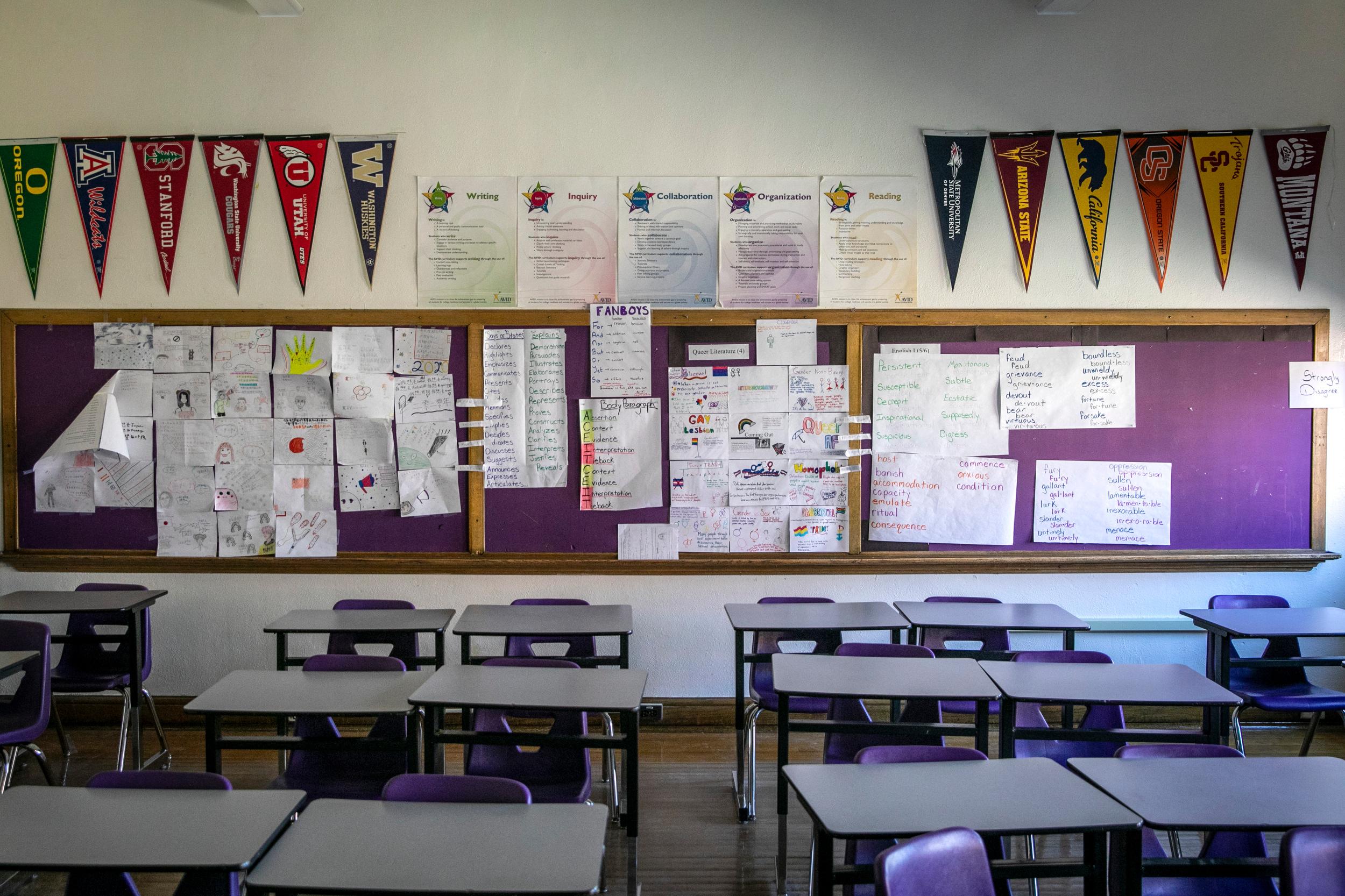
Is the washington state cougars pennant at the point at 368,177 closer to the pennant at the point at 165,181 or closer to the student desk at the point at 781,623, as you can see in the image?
the pennant at the point at 165,181

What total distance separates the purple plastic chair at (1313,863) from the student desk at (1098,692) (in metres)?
0.90

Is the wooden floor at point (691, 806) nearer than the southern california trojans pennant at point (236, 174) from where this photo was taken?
Yes

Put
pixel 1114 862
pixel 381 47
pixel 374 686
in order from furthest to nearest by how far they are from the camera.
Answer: pixel 381 47, pixel 374 686, pixel 1114 862

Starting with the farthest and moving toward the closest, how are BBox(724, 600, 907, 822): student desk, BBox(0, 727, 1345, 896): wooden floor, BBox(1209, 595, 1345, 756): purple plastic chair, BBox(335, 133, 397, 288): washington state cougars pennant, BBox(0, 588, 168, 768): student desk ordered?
BBox(335, 133, 397, 288): washington state cougars pennant
BBox(0, 588, 168, 768): student desk
BBox(1209, 595, 1345, 756): purple plastic chair
BBox(724, 600, 907, 822): student desk
BBox(0, 727, 1345, 896): wooden floor

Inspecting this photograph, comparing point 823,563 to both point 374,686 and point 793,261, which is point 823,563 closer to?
point 793,261

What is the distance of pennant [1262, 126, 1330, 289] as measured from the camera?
4559 millimetres

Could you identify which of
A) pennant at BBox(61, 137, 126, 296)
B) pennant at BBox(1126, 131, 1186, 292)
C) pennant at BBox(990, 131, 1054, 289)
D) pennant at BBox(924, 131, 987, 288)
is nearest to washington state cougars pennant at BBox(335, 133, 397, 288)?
pennant at BBox(61, 137, 126, 296)

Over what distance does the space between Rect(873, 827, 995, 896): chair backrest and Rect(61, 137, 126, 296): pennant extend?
4.73 m

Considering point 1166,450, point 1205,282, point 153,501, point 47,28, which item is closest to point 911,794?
point 1166,450

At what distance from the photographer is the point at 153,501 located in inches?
180

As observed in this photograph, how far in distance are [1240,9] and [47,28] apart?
6.14m

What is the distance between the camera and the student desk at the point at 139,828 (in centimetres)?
176

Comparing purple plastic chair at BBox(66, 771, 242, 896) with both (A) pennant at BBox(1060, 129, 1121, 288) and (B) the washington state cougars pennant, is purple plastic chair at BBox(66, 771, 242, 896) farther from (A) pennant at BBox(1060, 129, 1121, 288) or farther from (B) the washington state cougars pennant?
(A) pennant at BBox(1060, 129, 1121, 288)

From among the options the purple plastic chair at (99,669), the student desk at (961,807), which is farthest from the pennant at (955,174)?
the purple plastic chair at (99,669)
